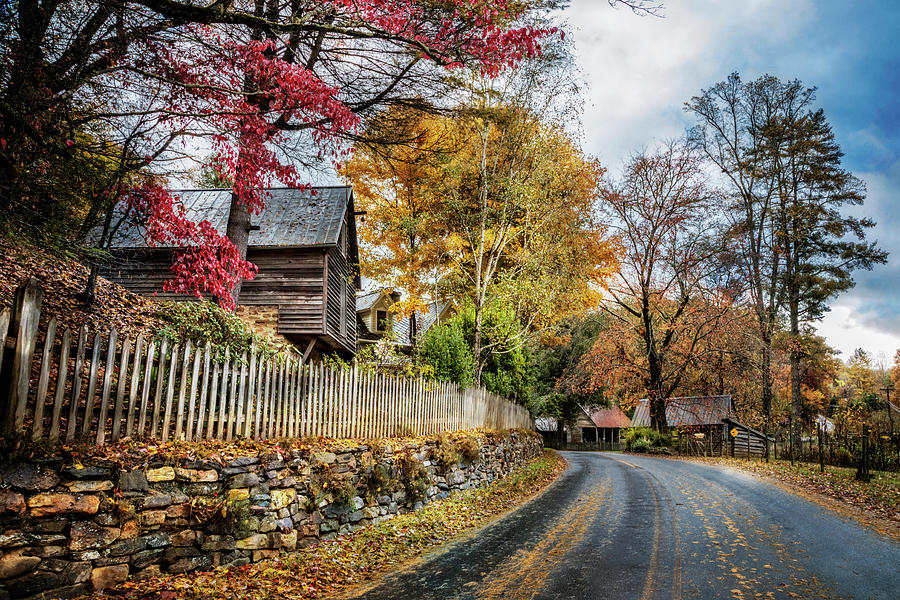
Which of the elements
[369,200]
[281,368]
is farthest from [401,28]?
[369,200]

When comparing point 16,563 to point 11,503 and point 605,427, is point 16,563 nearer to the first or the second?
point 11,503

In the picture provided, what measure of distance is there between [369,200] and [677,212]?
17.6 m

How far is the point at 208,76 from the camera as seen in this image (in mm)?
9195

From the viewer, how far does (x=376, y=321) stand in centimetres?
3103

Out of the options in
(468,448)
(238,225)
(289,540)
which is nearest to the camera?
(289,540)

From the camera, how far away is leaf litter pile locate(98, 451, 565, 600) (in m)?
5.14

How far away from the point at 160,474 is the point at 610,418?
54646mm

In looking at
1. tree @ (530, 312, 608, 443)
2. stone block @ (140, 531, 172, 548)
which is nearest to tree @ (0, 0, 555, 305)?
stone block @ (140, 531, 172, 548)

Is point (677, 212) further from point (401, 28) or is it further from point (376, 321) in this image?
point (401, 28)

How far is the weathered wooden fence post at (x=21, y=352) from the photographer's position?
4.45 metres

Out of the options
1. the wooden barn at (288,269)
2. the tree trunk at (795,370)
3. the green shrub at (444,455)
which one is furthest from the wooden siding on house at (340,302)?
the tree trunk at (795,370)

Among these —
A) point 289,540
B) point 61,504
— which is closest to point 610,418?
point 289,540

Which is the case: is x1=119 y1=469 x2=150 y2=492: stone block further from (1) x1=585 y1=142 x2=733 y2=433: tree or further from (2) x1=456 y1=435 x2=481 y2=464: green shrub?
(1) x1=585 y1=142 x2=733 y2=433: tree

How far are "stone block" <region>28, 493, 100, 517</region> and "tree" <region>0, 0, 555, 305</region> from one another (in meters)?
5.00
